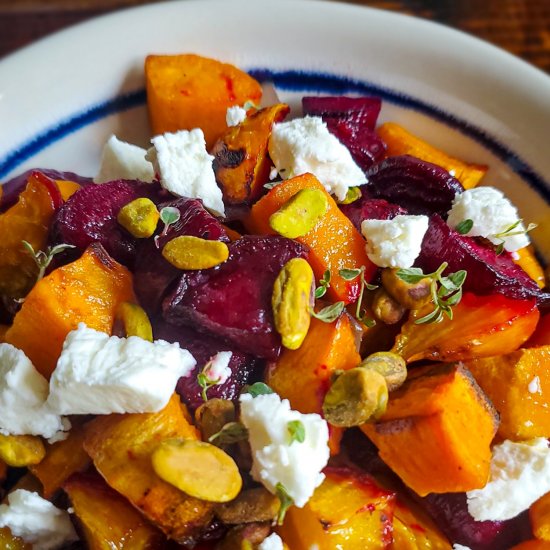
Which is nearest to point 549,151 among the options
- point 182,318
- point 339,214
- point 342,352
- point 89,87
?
point 339,214

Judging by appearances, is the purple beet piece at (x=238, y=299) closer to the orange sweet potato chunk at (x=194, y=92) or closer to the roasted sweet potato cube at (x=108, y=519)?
the roasted sweet potato cube at (x=108, y=519)

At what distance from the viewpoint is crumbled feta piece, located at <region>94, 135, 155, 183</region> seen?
4.42 ft

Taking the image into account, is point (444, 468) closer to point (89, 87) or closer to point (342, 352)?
point (342, 352)

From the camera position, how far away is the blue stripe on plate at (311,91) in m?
1.44

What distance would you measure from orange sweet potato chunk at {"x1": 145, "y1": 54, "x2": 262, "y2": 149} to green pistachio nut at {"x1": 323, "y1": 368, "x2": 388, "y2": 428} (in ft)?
2.04

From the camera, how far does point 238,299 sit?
1085 millimetres

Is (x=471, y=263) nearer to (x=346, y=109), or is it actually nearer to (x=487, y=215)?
(x=487, y=215)

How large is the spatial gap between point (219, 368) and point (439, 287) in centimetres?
37

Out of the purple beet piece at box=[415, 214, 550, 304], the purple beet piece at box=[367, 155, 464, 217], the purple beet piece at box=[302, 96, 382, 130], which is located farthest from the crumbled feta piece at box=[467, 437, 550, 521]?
the purple beet piece at box=[302, 96, 382, 130]

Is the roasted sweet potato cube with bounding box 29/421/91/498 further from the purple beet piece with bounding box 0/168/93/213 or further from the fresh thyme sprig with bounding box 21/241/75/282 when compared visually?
the purple beet piece with bounding box 0/168/93/213

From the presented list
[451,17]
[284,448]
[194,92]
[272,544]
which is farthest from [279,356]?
[451,17]

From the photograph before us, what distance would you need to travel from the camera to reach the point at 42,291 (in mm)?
1068

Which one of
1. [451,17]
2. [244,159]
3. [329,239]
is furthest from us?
[451,17]

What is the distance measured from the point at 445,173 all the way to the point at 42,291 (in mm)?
727
